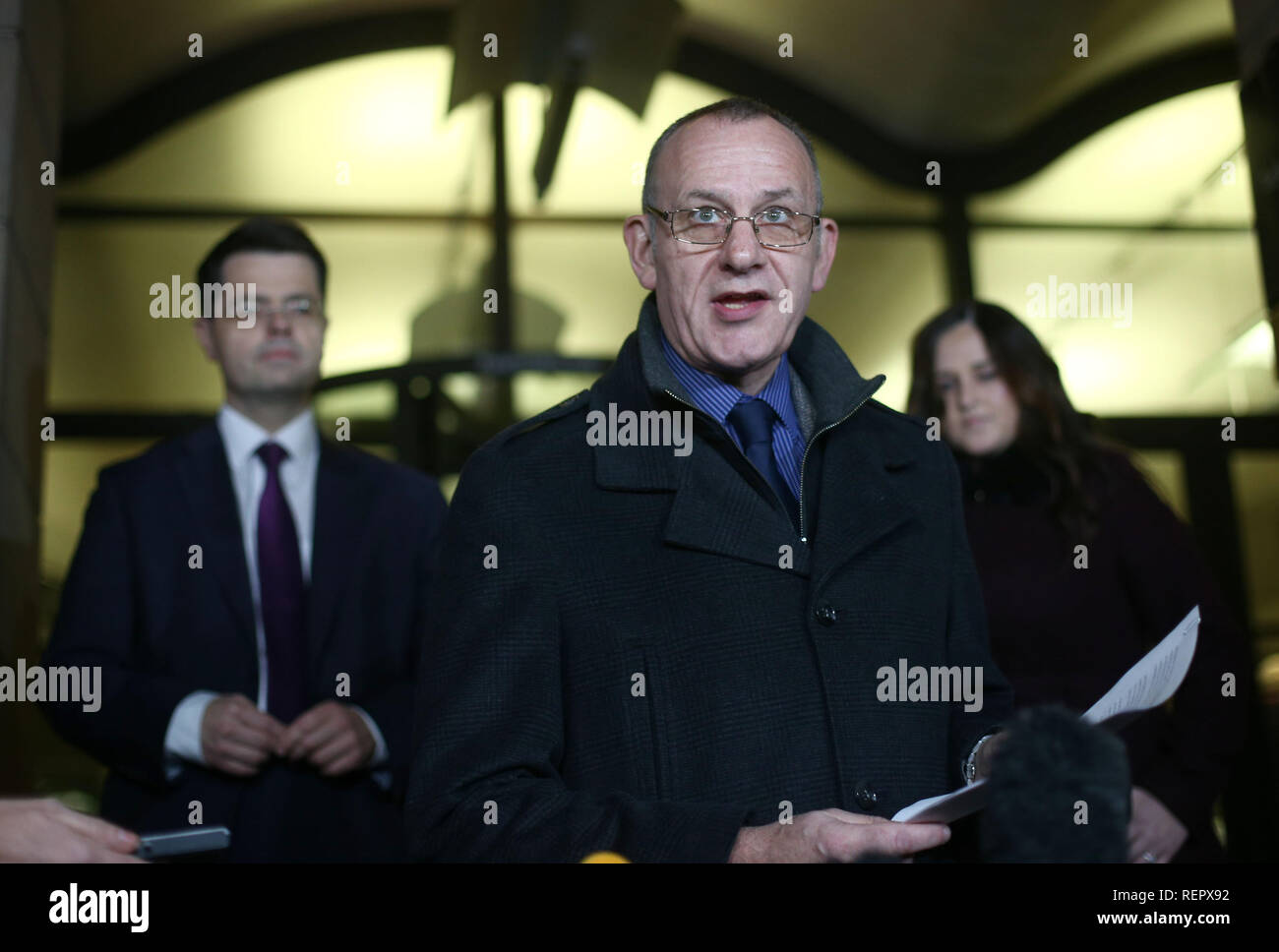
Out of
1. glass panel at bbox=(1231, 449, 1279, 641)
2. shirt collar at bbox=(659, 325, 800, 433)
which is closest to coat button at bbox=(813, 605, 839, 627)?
shirt collar at bbox=(659, 325, 800, 433)

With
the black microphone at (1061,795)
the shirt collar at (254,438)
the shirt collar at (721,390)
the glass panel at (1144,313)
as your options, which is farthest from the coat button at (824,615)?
the glass panel at (1144,313)

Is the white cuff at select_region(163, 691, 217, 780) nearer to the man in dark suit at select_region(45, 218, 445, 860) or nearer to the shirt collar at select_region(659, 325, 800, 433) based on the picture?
the man in dark suit at select_region(45, 218, 445, 860)

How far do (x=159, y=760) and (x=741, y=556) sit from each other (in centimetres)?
148

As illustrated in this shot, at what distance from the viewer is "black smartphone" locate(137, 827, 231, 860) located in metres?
1.59

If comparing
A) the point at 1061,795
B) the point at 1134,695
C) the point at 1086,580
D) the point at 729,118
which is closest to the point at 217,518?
the point at 729,118

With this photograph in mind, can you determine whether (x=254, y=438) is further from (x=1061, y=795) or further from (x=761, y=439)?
(x=1061, y=795)

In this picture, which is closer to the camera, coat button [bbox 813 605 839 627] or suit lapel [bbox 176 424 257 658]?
coat button [bbox 813 605 839 627]

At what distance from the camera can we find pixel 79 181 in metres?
6.94

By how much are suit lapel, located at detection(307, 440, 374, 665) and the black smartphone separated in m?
1.43

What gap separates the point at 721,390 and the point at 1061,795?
1.16 m

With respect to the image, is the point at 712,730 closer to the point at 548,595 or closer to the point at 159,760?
the point at 548,595

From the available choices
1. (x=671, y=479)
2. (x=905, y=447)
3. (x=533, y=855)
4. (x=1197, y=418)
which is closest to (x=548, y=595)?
(x=671, y=479)

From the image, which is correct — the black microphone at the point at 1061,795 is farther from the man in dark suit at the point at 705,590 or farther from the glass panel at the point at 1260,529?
the glass panel at the point at 1260,529

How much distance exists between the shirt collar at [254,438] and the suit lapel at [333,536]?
37mm
